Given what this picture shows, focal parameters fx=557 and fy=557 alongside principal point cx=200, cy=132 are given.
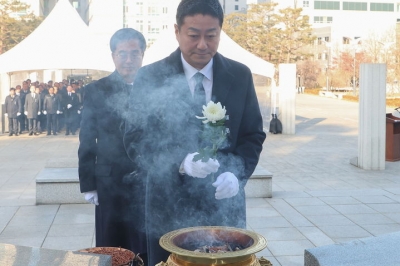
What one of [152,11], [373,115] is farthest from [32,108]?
[373,115]

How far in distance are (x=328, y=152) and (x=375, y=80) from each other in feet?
10.2

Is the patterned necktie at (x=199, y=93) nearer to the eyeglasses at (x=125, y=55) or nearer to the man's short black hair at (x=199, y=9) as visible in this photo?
the man's short black hair at (x=199, y=9)

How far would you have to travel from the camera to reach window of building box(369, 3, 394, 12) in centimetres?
7069

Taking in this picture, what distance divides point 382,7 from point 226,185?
74.1 m

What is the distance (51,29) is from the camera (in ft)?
43.4

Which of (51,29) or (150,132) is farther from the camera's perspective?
(51,29)

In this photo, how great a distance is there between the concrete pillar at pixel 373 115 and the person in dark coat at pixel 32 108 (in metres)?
9.94

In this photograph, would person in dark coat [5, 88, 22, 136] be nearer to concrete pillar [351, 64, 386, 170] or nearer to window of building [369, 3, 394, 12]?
concrete pillar [351, 64, 386, 170]

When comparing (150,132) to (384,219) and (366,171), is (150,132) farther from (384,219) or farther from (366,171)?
(366,171)

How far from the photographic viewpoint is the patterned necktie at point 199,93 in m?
2.49

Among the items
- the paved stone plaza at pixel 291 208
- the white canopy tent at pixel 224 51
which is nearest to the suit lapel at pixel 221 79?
the paved stone plaza at pixel 291 208

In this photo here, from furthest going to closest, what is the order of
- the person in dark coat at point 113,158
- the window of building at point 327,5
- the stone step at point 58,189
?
the window of building at point 327,5 < the stone step at point 58,189 < the person in dark coat at point 113,158

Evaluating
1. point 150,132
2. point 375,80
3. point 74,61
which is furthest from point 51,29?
point 150,132

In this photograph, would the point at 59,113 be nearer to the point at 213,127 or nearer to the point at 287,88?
the point at 287,88
